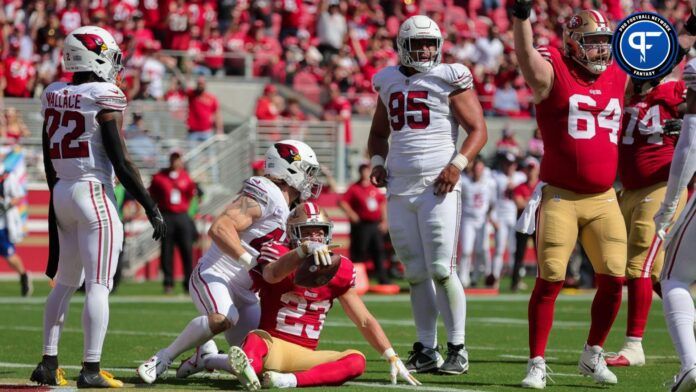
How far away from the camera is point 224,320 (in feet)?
23.7

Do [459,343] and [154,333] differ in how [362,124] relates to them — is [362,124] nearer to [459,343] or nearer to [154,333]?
[154,333]

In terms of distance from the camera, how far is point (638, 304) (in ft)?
28.6

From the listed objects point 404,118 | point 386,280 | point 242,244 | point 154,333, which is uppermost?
point 404,118

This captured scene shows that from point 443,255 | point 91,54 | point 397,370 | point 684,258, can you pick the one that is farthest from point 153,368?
point 684,258

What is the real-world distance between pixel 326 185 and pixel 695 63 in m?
15.6

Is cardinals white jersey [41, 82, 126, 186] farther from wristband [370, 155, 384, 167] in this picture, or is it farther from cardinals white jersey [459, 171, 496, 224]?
cardinals white jersey [459, 171, 496, 224]

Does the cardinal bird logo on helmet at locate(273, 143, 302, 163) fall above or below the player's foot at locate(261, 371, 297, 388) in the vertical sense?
above

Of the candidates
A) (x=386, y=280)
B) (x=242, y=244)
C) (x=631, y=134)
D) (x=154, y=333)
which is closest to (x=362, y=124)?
(x=386, y=280)

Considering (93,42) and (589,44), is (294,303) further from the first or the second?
(589,44)

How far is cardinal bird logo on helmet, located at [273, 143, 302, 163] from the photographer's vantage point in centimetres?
757

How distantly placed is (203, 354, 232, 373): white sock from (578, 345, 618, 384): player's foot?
205cm

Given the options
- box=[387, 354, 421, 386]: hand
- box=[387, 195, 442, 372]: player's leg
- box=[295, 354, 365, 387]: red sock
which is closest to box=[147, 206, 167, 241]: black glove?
box=[295, 354, 365, 387]: red sock

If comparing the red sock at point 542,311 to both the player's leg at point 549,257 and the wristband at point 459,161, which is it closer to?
the player's leg at point 549,257

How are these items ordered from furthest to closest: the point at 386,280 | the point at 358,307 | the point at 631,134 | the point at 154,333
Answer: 1. the point at 386,280
2. the point at 154,333
3. the point at 631,134
4. the point at 358,307
